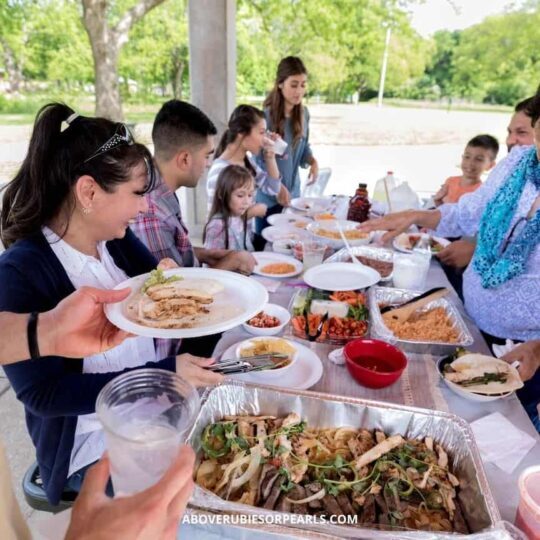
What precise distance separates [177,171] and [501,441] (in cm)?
217

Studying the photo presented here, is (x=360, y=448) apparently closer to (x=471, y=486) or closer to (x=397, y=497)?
(x=397, y=497)

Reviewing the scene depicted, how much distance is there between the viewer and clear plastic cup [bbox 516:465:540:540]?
92cm

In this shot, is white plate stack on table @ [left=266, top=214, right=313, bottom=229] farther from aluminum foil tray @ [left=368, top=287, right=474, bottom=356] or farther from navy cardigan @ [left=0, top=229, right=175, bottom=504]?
navy cardigan @ [left=0, top=229, right=175, bottom=504]

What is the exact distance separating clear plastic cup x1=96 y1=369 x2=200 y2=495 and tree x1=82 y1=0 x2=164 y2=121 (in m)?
8.42

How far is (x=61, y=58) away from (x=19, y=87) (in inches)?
56.9

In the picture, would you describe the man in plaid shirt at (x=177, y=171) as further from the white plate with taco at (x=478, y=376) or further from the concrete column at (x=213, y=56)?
the concrete column at (x=213, y=56)

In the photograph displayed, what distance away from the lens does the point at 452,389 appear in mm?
1533

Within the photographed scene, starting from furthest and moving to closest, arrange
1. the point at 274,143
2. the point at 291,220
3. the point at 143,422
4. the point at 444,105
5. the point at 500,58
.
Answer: the point at 444,105 → the point at 500,58 → the point at 274,143 → the point at 291,220 → the point at 143,422

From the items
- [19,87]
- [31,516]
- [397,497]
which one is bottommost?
[31,516]

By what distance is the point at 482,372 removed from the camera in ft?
5.03

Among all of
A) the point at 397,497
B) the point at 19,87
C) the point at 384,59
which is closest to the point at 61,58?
the point at 19,87

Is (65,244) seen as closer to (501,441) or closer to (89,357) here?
(89,357)

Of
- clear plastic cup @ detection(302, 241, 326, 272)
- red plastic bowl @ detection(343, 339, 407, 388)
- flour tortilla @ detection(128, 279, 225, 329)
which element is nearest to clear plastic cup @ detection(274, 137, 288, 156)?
clear plastic cup @ detection(302, 241, 326, 272)

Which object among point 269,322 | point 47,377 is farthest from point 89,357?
point 269,322
